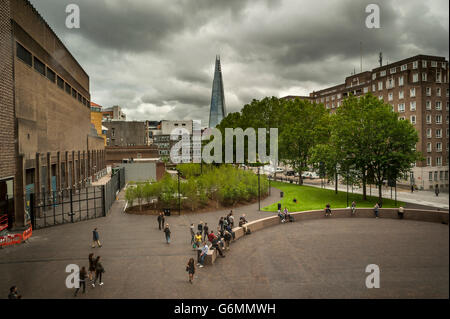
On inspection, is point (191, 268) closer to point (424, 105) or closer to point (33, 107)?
point (33, 107)

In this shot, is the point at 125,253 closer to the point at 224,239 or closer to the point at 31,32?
the point at 224,239

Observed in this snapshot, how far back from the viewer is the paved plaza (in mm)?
4609

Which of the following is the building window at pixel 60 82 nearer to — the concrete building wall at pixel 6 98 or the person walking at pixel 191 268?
the concrete building wall at pixel 6 98

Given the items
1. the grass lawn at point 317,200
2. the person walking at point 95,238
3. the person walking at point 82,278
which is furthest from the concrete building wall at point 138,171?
the person walking at point 82,278

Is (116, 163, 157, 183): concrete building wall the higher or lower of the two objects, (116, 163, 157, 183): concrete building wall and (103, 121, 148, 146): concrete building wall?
the lower

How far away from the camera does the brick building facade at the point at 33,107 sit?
21.3 m

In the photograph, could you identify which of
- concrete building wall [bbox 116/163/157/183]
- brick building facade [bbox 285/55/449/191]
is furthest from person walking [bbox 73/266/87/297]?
brick building facade [bbox 285/55/449/191]

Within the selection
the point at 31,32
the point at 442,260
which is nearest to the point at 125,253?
the point at 442,260

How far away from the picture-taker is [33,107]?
26.8 meters

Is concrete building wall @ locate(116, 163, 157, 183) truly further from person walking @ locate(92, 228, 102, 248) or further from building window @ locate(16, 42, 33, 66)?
person walking @ locate(92, 228, 102, 248)

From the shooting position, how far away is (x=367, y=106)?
33344mm

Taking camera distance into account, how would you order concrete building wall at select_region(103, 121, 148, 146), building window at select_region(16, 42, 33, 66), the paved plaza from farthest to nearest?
concrete building wall at select_region(103, 121, 148, 146)
building window at select_region(16, 42, 33, 66)
the paved plaza
